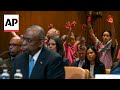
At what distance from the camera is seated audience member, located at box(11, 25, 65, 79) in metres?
2.73

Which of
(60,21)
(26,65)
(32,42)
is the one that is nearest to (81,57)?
(32,42)

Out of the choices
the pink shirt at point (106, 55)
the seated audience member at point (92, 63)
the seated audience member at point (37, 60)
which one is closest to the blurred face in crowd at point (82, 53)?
the seated audience member at point (92, 63)

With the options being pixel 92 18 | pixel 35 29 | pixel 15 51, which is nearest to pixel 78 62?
pixel 15 51

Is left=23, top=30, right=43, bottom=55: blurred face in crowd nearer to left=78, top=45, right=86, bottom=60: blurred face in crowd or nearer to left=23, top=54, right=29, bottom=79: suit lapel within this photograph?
left=23, top=54, right=29, bottom=79: suit lapel

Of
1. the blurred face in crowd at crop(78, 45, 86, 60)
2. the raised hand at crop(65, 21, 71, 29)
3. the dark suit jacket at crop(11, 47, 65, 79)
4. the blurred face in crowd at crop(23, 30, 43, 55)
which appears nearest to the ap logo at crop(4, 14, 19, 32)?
the blurred face in crowd at crop(78, 45, 86, 60)

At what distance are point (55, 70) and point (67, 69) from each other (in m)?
1.11

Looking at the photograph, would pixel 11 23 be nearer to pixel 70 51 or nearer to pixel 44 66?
pixel 70 51

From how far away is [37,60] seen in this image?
2.86 m

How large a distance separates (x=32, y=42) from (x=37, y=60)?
231 mm
